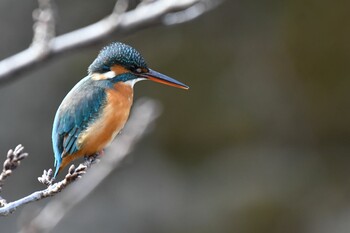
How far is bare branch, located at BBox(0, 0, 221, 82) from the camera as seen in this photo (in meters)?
2.42

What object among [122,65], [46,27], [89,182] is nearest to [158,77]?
[122,65]

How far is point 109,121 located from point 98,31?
667 millimetres

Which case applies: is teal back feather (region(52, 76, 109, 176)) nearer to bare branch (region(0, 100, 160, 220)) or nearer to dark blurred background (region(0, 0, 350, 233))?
bare branch (region(0, 100, 160, 220))

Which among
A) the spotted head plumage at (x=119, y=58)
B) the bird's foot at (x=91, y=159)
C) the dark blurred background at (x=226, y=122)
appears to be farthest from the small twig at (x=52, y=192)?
the dark blurred background at (x=226, y=122)

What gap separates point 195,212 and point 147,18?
306 cm

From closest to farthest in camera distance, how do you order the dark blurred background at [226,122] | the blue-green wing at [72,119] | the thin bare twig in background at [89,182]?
the thin bare twig in background at [89,182] < the blue-green wing at [72,119] < the dark blurred background at [226,122]

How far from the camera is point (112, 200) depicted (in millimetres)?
5320

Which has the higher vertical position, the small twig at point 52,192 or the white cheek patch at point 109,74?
the white cheek patch at point 109,74

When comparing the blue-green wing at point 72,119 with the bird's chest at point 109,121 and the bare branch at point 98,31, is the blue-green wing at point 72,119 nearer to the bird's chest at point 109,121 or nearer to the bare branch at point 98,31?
the bird's chest at point 109,121

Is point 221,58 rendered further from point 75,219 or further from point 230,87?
point 75,219

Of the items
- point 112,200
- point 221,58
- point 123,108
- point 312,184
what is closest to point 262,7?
point 221,58

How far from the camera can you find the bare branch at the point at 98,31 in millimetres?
2416

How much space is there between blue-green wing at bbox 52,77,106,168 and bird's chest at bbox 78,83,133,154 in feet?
0.11

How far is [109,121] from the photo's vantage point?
206cm
